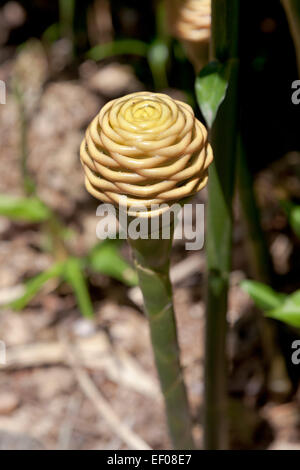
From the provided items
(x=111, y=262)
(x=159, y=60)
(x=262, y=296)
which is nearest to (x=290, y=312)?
(x=262, y=296)

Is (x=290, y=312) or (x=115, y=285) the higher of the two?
(x=290, y=312)

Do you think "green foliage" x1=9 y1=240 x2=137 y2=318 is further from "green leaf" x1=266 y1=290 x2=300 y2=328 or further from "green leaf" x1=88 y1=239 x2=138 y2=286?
"green leaf" x1=266 y1=290 x2=300 y2=328

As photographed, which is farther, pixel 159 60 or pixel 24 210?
pixel 159 60

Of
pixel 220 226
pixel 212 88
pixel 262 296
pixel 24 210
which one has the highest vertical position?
pixel 212 88

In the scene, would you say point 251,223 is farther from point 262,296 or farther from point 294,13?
point 294,13

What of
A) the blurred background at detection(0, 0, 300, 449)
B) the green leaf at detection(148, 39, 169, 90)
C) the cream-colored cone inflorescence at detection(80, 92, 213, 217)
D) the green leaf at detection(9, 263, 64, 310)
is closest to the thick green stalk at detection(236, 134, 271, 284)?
the blurred background at detection(0, 0, 300, 449)

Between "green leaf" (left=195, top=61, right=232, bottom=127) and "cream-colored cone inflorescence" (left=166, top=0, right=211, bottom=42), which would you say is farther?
"cream-colored cone inflorescence" (left=166, top=0, right=211, bottom=42)

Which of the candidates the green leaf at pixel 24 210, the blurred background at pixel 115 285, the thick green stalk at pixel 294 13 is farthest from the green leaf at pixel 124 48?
the thick green stalk at pixel 294 13
